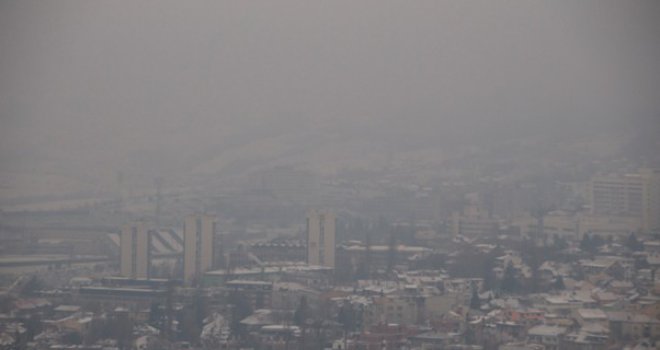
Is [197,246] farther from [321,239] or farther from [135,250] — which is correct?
[321,239]

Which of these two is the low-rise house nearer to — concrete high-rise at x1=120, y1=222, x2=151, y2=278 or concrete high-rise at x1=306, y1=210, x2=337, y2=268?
concrete high-rise at x1=306, y1=210, x2=337, y2=268

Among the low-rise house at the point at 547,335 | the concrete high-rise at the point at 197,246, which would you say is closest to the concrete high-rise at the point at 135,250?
the concrete high-rise at the point at 197,246

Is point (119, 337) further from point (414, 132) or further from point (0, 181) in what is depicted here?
point (414, 132)

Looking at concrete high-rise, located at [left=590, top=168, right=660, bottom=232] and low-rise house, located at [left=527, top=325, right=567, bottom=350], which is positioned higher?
concrete high-rise, located at [left=590, top=168, right=660, bottom=232]

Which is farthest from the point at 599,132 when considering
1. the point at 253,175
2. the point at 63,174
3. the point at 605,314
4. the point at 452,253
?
the point at 605,314

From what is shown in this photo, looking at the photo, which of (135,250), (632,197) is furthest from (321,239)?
(632,197)

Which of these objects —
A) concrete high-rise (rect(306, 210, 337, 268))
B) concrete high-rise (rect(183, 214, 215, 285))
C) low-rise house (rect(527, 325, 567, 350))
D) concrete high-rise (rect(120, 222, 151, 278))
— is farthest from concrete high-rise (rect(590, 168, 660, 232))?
low-rise house (rect(527, 325, 567, 350))
